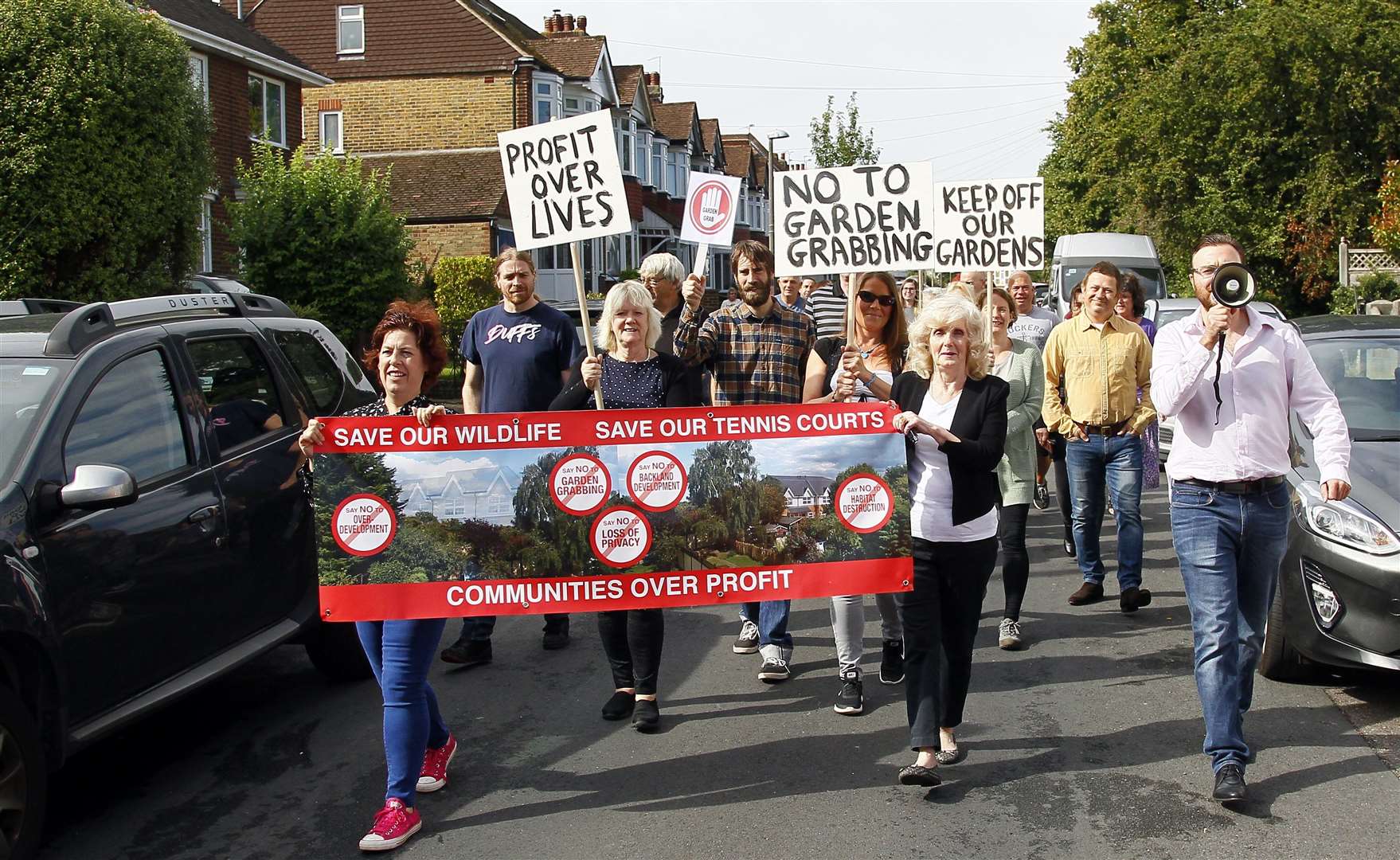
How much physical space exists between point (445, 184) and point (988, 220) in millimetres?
32203

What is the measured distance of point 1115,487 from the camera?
8188 millimetres

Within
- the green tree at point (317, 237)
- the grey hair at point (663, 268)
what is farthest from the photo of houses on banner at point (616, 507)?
the green tree at point (317, 237)

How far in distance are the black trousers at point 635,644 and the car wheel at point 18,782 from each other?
2448mm

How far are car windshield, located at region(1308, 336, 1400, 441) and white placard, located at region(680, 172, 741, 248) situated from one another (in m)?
5.08

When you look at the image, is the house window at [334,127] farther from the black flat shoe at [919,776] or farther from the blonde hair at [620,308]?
the black flat shoe at [919,776]

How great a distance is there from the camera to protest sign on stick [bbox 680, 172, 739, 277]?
1153cm

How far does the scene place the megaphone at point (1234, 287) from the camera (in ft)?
15.9

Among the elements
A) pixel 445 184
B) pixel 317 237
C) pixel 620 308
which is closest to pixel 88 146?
pixel 317 237

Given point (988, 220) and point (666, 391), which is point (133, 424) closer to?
point (666, 391)

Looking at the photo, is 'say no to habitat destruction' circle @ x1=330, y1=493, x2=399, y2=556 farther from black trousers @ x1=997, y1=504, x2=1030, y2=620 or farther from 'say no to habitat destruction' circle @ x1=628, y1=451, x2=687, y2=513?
black trousers @ x1=997, y1=504, x2=1030, y2=620

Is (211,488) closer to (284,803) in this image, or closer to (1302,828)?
(284,803)

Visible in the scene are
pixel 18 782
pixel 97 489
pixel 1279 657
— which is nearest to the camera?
pixel 18 782

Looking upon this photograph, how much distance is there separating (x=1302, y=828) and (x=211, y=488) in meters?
4.37

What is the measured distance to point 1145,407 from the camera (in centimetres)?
823
